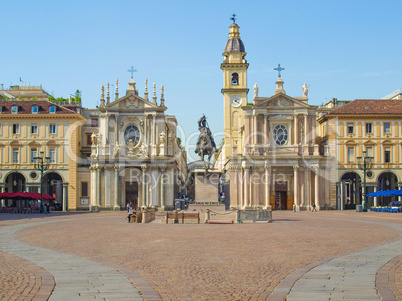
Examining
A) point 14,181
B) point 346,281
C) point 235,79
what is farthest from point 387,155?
point 346,281

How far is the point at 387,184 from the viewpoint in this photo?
249 ft

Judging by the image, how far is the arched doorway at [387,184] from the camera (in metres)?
74.8

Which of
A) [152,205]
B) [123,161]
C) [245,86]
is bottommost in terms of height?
[152,205]

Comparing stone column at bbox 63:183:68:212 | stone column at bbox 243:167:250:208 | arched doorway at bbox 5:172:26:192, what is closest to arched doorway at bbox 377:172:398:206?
stone column at bbox 243:167:250:208

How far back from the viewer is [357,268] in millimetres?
14859

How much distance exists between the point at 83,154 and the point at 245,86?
29219 mm

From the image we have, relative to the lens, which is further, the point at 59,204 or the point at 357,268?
the point at 59,204

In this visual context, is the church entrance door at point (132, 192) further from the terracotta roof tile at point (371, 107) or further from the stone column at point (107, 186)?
the terracotta roof tile at point (371, 107)

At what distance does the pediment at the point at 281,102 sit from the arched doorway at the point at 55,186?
2959 cm

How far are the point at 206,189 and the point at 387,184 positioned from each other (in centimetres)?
4315

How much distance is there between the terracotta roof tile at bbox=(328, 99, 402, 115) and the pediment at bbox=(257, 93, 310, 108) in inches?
196

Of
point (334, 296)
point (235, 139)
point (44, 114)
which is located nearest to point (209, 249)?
point (334, 296)

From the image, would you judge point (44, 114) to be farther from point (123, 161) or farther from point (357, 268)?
point (357, 268)

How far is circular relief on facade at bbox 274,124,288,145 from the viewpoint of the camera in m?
75.6
